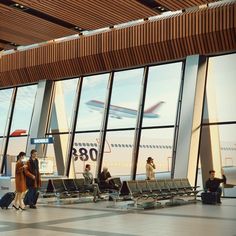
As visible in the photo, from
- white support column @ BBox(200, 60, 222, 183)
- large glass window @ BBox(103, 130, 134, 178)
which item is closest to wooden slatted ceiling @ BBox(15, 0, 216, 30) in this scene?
white support column @ BBox(200, 60, 222, 183)

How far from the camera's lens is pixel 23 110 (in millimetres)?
21828

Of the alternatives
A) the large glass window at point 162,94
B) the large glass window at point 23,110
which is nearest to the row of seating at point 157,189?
the large glass window at point 162,94

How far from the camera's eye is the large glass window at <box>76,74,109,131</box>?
19.0m

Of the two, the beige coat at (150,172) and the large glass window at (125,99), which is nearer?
the beige coat at (150,172)

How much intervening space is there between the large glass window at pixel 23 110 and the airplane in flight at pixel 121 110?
11.8 ft

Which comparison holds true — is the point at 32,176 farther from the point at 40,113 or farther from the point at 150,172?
the point at 40,113

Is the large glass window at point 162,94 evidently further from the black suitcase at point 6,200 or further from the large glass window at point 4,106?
the large glass window at point 4,106

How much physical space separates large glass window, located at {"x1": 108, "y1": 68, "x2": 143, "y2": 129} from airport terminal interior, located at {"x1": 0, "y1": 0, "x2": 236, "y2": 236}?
45mm

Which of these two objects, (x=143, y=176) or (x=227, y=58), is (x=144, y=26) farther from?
(x=143, y=176)

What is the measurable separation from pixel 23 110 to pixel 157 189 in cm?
1081

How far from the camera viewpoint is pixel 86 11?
445 inches

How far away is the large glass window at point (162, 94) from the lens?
17.0 metres

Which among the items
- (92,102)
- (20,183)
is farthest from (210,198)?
(92,102)

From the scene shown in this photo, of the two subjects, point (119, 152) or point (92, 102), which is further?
point (92, 102)
